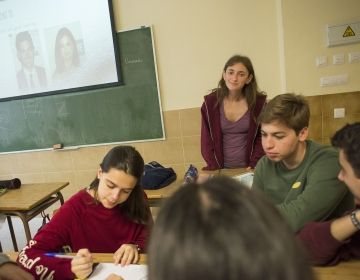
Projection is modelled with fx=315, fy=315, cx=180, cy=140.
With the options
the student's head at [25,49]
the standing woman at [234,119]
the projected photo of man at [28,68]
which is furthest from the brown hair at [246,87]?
the student's head at [25,49]

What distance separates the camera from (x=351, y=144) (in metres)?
0.97

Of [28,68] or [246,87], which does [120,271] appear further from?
[28,68]

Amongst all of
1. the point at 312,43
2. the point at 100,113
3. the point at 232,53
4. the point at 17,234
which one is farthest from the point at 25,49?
the point at 312,43

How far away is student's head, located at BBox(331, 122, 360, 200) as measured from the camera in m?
0.96

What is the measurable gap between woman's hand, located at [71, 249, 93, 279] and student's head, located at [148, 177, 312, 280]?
0.81 m

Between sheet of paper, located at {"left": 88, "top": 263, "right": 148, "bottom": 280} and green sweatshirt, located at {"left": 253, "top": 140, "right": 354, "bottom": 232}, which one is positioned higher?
green sweatshirt, located at {"left": 253, "top": 140, "right": 354, "bottom": 232}

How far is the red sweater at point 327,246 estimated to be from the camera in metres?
0.96

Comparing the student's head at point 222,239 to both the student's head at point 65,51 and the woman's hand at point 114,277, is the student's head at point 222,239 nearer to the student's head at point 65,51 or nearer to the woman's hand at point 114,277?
the woman's hand at point 114,277

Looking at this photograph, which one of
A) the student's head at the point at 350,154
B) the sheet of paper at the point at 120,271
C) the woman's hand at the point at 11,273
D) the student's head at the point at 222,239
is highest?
the student's head at the point at 222,239

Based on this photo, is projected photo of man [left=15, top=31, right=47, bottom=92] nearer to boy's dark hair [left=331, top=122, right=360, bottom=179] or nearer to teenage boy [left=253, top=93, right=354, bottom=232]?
teenage boy [left=253, top=93, right=354, bottom=232]

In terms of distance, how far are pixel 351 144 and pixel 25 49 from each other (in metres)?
3.39

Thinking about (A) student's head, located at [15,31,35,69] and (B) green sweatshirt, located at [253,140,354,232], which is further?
(A) student's head, located at [15,31,35,69]

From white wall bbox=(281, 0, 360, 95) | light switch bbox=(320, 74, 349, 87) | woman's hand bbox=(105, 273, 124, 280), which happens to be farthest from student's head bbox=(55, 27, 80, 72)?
woman's hand bbox=(105, 273, 124, 280)

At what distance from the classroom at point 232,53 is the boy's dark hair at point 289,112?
5.55 ft
